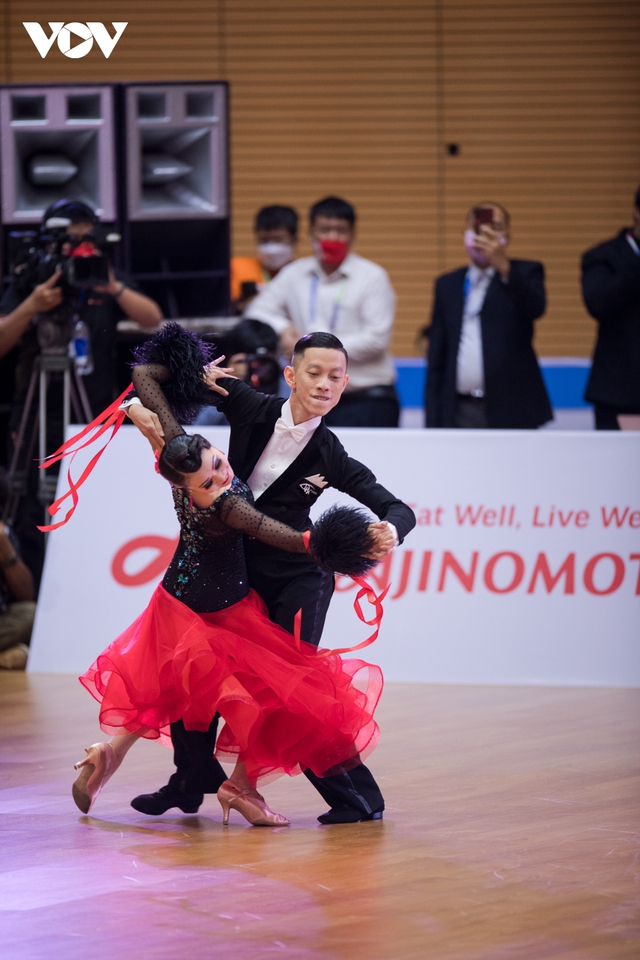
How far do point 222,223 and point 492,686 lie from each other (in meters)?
2.87

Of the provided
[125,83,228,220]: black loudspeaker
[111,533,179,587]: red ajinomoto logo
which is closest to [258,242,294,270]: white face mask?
[125,83,228,220]: black loudspeaker

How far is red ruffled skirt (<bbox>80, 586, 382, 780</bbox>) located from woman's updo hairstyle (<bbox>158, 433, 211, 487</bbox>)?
1.25 feet

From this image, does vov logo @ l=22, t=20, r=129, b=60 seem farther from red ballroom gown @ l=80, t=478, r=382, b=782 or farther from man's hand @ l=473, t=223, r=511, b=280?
red ballroom gown @ l=80, t=478, r=382, b=782

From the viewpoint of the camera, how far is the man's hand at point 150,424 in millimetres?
3375

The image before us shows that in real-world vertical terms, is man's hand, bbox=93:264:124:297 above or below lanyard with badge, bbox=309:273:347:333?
above

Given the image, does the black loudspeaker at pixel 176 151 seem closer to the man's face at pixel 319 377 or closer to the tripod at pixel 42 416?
the tripod at pixel 42 416

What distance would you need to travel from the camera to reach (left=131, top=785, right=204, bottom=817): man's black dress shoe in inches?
136

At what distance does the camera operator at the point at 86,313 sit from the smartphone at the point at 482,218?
1.59 meters

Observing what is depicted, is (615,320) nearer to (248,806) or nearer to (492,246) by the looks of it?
(492,246)

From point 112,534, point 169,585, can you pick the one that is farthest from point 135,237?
point 169,585

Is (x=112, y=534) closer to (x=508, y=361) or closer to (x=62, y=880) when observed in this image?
(x=508, y=361)

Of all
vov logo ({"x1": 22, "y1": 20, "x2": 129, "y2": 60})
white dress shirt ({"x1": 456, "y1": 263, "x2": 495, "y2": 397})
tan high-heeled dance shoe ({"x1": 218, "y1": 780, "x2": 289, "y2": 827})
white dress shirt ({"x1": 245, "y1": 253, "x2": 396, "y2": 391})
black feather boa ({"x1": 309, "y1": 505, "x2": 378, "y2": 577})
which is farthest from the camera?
vov logo ({"x1": 22, "y1": 20, "x2": 129, "y2": 60})

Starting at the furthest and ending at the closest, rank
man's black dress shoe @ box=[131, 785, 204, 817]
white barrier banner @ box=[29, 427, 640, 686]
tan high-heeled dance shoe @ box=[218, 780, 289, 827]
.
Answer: white barrier banner @ box=[29, 427, 640, 686] → man's black dress shoe @ box=[131, 785, 204, 817] → tan high-heeled dance shoe @ box=[218, 780, 289, 827]

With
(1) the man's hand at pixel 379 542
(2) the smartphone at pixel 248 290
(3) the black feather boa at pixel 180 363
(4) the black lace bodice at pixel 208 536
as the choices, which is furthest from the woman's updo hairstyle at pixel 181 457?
(2) the smartphone at pixel 248 290
